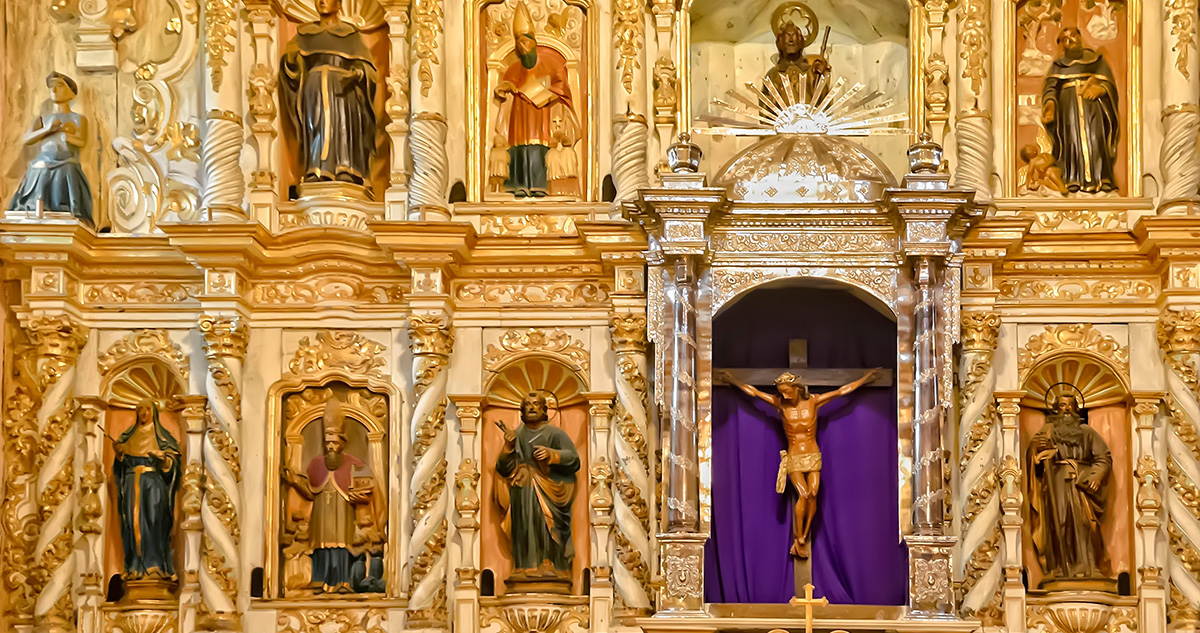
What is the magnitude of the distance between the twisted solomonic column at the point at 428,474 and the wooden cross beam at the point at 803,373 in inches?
93.6

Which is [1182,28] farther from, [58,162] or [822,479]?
[58,162]

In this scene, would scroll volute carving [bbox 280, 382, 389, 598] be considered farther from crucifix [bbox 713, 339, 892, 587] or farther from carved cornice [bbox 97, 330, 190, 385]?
crucifix [bbox 713, 339, 892, 587]

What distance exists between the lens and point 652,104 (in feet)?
51.5

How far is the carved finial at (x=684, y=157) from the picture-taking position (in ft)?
47.9

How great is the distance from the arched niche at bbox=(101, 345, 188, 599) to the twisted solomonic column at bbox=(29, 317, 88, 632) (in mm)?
302

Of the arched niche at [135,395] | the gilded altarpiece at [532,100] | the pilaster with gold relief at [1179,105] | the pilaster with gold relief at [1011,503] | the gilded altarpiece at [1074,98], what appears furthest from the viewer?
the gilded altarpiece at [532,100]

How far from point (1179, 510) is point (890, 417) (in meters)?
2.48

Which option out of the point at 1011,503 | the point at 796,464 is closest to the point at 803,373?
the point at 796,464

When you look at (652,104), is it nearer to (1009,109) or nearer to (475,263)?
(475,263)

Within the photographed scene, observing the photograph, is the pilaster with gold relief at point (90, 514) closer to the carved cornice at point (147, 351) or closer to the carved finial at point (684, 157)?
the carved cornice at point (147, 351)

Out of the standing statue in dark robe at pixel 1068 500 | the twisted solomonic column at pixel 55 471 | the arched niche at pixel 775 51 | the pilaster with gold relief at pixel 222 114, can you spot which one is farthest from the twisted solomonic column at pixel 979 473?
the twisted solomonic column at pixel 55 471

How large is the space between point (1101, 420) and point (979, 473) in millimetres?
1314

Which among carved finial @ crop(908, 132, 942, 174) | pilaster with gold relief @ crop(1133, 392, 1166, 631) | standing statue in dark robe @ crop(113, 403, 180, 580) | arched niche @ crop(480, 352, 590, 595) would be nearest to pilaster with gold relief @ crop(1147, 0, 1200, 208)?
pilaster with gold relief @ crop(1133, 392, 1166, 631)

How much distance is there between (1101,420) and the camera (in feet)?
50.5
